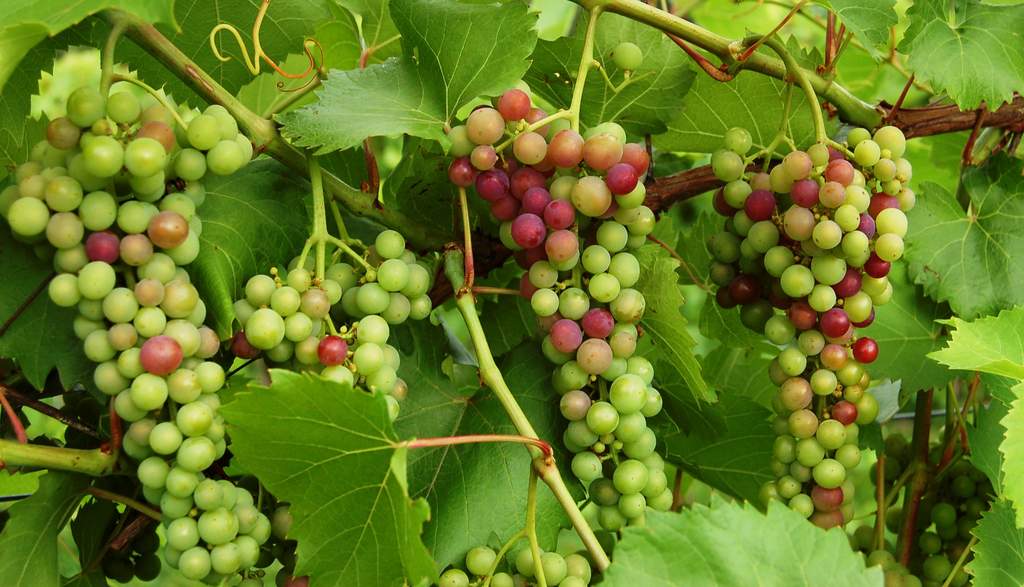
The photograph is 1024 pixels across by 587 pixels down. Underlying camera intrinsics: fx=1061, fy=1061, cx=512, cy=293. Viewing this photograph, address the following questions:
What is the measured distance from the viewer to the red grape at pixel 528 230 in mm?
992

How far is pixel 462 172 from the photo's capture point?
1.03 m

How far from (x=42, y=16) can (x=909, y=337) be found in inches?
41.4

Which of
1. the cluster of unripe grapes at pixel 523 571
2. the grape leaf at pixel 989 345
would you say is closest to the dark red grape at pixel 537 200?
the cluster of unripe grapes at pixel 523 571

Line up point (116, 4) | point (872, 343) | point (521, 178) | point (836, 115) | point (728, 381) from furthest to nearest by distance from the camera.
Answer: point (728, 381) < point (836, 115) < point (872, 343) < point (521, 178) < point (116, 4)

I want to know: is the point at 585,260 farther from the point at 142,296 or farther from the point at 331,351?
the point at 142,296

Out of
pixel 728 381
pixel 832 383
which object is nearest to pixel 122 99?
pixel 832 383

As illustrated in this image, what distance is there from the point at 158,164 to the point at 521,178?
33 cm

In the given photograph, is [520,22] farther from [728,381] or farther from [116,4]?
[728,381]

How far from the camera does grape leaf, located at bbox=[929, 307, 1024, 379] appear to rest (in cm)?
103

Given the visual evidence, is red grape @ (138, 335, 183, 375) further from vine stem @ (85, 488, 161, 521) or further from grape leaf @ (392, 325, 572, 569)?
grape leaf @ (392, 325, 572, 569)

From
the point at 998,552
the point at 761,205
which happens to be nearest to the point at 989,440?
the point at 998,552

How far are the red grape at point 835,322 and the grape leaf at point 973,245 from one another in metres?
0.23

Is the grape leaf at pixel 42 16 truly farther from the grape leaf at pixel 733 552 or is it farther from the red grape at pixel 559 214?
the grape leaf at pixel 733 552

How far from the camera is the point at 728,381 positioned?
5.29 feet
